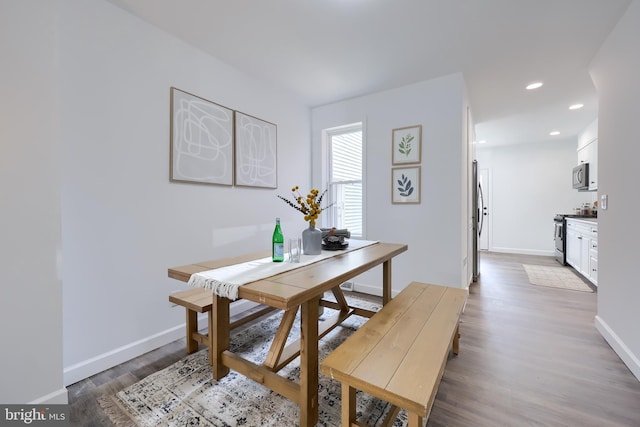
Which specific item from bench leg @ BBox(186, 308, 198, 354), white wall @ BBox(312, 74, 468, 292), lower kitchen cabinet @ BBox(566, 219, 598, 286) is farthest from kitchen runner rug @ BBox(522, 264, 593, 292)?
bench leg @ BBox(186, 308, 198, 354)

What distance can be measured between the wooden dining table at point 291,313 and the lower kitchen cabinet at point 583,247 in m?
3.48

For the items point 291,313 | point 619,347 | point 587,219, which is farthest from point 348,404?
point 587,219

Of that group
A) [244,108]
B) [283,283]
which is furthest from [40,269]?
[244,108]

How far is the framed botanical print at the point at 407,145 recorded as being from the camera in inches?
123

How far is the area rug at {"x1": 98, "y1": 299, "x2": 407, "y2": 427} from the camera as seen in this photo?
1406mm

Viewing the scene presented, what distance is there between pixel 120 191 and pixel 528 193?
7.37 meters

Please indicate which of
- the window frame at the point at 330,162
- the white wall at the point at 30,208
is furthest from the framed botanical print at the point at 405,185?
the white wall at the point at 30,208

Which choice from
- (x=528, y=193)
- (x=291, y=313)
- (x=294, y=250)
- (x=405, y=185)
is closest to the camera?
(x=291, y=313)

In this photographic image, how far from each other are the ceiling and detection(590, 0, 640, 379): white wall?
29 cm

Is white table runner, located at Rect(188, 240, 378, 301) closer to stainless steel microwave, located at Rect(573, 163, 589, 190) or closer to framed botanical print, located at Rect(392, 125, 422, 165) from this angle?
framed botanical print, located at Rect(392, 125, 422, 165)

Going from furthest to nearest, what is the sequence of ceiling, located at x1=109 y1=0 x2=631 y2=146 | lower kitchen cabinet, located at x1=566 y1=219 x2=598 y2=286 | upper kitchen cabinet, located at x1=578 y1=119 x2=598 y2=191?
1. upper kitchen cabinet, located at x1=578 y1=119 x2=598 y2=191
2. lower kitchen cabinet, located at x1=566 y1=219 x2=598 y2=286
3. ceiling, located at x1=109 y1=0 x2=631 y2=146

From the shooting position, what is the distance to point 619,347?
6.55ft

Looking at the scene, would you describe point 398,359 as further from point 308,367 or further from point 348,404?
point 308,367

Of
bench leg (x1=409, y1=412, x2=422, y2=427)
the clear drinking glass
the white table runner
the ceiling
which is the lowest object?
bench leg (x1=409, y1=412, x2=422, y2=427)
